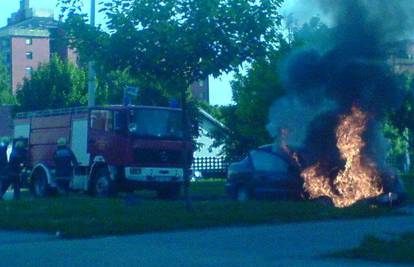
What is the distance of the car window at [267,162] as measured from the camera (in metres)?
24.4

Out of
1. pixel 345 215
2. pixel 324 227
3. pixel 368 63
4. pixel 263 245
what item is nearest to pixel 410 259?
pixel 263 245

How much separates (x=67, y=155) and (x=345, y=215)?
466 inches

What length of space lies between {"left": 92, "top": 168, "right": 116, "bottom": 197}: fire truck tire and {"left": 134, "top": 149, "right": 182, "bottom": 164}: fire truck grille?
1028 mm

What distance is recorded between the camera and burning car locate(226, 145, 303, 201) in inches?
952

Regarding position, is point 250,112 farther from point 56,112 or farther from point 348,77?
point 348,77

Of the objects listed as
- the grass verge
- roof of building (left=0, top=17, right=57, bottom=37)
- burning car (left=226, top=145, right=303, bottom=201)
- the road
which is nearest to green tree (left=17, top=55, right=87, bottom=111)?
burning car (left=226, top=145, right=303, bottom=201)

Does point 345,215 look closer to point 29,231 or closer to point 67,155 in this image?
point 29,231

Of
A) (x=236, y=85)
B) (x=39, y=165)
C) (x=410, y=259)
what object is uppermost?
(x=236, y=85)

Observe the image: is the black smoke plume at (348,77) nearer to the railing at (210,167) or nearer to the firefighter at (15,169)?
the firefighter at (15,169)

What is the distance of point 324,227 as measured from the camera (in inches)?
738

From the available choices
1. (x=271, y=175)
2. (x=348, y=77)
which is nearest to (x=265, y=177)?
(x=271, y=175)

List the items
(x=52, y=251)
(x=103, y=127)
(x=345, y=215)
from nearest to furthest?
(x=52, y=251), (x=345, y=215), (x=103, y=127)

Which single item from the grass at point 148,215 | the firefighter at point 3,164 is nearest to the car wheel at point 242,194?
the grass at point 148,215

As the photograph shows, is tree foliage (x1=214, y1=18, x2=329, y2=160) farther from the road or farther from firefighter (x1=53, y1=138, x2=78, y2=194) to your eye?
the road
